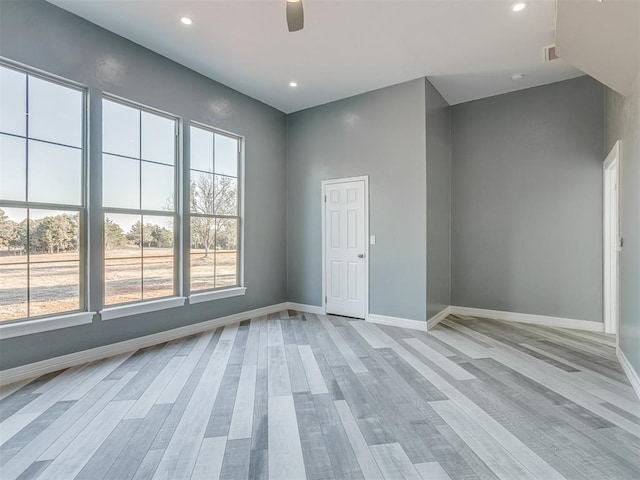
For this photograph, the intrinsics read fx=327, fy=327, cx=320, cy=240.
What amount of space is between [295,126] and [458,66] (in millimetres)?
2604

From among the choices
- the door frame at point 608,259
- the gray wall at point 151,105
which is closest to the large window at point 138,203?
the gray wall at point 151,105

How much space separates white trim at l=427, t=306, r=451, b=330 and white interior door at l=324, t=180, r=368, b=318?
3.08 ft

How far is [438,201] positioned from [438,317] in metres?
1.66

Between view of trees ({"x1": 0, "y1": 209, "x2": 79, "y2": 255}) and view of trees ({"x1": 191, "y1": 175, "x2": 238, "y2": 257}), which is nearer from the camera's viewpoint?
view of trees ({"x1": 0, "y1": 209, "x2": 79, "y2": 255})

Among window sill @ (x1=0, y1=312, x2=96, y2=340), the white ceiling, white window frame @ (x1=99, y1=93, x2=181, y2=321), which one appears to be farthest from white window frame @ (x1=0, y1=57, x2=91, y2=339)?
the white ceiling

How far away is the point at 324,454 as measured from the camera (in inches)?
72.2

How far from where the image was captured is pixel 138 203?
12.1 feet

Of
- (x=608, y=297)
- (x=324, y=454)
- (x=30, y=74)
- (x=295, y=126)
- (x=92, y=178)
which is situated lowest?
(x=324, y=454)

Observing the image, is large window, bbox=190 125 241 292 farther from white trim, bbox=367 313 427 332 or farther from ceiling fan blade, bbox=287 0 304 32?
ceiling fan blade, bbox=287 0 304 32

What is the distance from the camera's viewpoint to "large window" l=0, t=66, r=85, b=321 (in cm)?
278

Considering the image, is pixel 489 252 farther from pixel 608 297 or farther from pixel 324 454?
pixel 324 454

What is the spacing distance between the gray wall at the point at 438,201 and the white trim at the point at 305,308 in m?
1.72

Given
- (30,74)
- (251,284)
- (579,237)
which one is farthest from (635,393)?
(30,74)

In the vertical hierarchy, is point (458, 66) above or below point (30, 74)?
above
